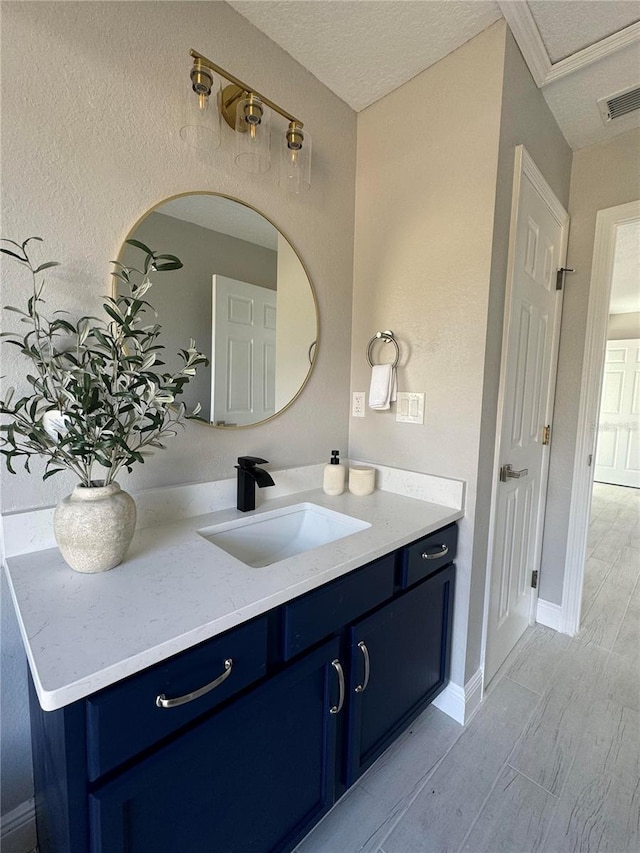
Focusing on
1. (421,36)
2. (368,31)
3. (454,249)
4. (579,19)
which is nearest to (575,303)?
(454,249)

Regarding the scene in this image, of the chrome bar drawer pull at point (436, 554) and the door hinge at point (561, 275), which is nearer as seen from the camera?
the chrome bar drawer pull at point (436, 554)

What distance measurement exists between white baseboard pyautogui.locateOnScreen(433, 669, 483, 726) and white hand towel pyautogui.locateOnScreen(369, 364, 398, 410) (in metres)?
1.17

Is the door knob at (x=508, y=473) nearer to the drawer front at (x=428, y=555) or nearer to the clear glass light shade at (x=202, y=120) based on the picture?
the drawer front at (x=428, y=555)

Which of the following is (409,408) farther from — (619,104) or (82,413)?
(619,104)

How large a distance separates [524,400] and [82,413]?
1.71m

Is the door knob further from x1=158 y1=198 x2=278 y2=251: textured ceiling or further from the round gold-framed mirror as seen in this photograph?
x1=158 y1=198 x2=278 y2=251: textured ceiling

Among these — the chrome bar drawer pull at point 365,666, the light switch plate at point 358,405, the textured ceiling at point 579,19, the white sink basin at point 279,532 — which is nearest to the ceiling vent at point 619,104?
the textured ceiling at point 579,19

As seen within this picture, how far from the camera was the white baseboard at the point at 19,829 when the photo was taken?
1.00 metres

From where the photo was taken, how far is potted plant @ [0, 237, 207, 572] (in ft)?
2.81

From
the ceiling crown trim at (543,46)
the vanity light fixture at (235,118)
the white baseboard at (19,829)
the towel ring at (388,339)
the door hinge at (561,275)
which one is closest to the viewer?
the white baseboard at (19,829)

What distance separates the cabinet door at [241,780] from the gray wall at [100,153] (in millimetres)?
577

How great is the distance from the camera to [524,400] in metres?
1.74

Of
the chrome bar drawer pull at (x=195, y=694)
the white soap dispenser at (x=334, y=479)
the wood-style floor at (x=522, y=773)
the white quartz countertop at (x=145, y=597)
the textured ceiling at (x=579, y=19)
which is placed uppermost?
the textured ceiling at (x=579, y=19)

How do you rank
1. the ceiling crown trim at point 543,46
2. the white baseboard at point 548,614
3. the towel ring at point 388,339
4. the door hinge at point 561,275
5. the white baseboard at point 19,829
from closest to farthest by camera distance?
1. the white baseboard at point 19,829
2. the ceiling crown trim at point 543,46
3. the towel ring at point 388,339
4. the door hinge at point 561,275
5. the white baseboard at point 548,614
